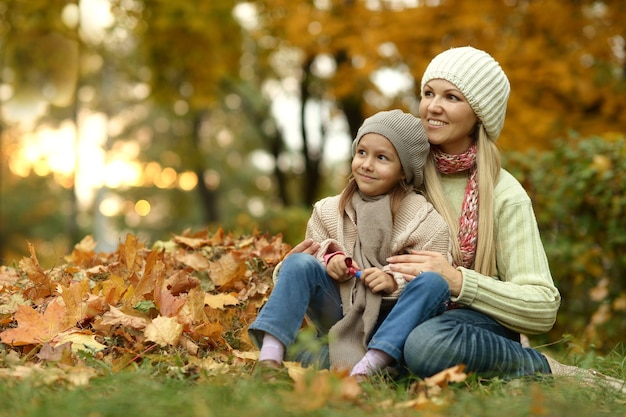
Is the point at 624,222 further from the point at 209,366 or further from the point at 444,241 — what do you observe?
the point at 209,366

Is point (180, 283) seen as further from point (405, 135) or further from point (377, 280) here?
point (405, 135)

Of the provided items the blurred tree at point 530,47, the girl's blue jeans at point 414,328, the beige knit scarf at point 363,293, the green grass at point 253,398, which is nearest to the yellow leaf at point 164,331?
the green grass at point 253,398

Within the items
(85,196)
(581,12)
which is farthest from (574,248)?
(85,196)

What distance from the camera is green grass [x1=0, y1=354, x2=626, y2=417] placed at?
2.05 m

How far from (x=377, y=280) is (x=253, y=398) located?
770 mm

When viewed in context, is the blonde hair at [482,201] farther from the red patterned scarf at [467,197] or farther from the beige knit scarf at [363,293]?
the beige knit scarf at [363,293]

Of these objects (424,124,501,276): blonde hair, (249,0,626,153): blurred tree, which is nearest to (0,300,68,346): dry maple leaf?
(424,124,501,276): blonde hair

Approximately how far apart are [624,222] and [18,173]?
25.0 m

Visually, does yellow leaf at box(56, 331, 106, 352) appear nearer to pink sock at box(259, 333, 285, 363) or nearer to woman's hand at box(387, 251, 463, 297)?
pink sock at box(259, 333, 285, 363)

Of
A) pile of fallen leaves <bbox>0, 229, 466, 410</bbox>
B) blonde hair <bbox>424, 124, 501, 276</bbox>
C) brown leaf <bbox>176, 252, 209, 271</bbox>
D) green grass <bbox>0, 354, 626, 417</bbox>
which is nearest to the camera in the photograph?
green grass <bbox>0, 354, 626, 417</bbox>

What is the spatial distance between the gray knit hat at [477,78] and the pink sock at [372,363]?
1.17 m

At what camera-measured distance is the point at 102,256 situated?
4.30 metres

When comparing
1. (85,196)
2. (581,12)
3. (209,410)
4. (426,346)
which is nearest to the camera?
(209,410)

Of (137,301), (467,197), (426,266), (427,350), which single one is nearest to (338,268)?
(426,266)
